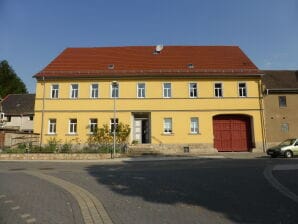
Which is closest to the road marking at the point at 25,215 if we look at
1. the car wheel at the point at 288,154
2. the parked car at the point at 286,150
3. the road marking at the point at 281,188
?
the road marking at the point at 281,188

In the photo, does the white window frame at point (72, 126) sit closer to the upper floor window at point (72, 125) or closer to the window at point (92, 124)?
the upper floor window at point (72, 125)

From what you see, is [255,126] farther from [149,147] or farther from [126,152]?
[126,152]

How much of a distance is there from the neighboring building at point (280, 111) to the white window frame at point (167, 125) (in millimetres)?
9966

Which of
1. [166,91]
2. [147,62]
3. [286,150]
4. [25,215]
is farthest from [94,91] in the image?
[25,215]

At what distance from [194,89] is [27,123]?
97.4ft

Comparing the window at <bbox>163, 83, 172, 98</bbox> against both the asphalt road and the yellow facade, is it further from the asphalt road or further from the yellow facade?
the asphalt road

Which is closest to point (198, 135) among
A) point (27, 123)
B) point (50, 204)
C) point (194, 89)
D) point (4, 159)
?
point (194, 89)

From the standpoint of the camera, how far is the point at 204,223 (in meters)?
5.65

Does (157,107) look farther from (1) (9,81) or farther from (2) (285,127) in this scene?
(1) (9,81)

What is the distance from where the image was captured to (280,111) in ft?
103

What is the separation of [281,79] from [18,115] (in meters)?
39.2

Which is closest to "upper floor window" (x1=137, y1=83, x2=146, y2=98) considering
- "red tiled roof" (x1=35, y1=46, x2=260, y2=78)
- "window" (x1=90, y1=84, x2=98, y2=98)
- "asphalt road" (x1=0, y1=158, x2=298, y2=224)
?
"red tiled roof" (x1=35, y1=46, x2=260, y2=78)

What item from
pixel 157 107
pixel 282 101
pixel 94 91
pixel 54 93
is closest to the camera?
pixel 157 107

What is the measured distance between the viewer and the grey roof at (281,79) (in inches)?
1275
